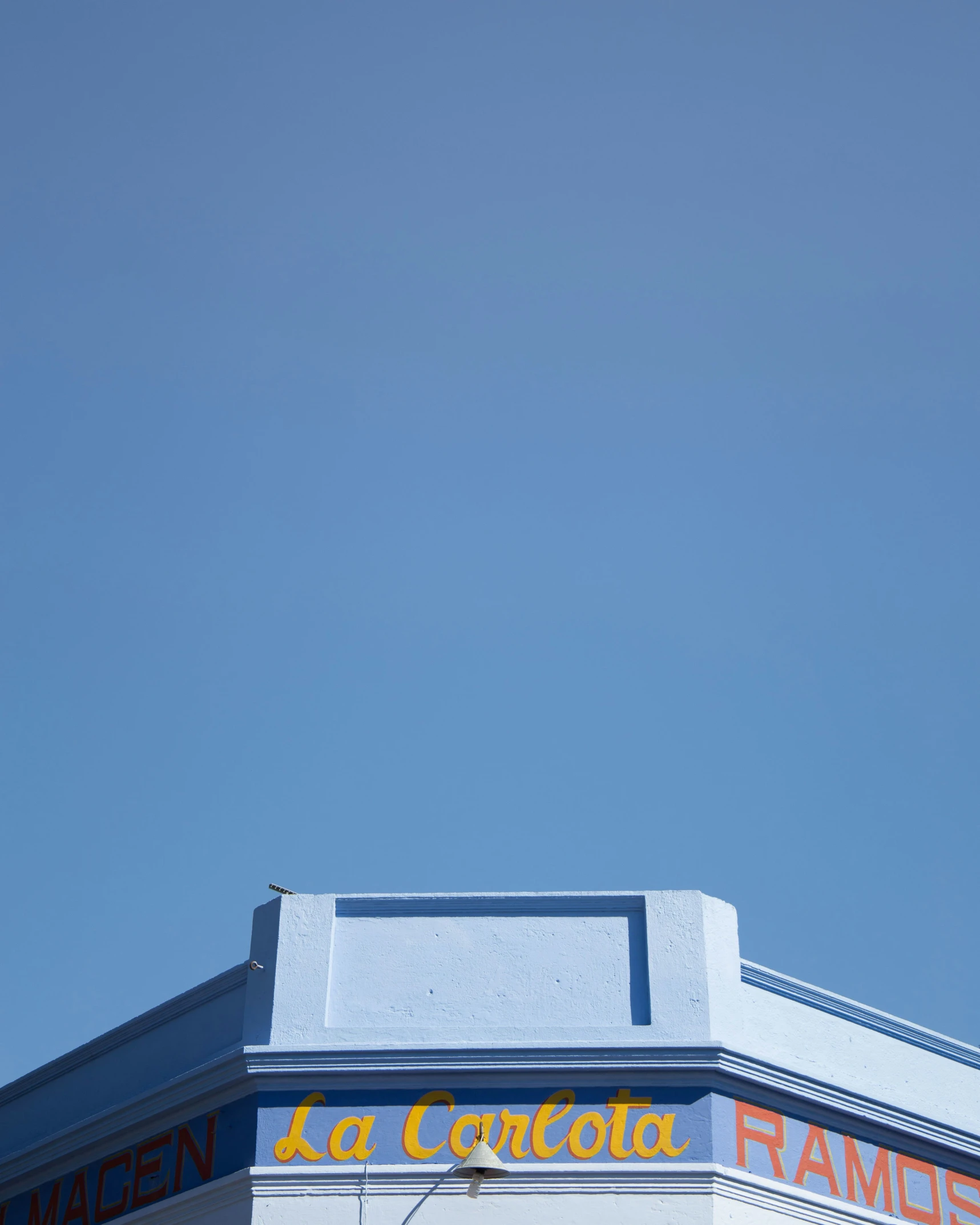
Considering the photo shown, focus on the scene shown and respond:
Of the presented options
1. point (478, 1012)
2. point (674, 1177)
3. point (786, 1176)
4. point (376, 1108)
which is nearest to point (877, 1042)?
point (786, 1176)

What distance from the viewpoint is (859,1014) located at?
14742mm

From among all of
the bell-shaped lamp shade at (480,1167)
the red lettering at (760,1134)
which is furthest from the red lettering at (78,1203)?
the red lettering at (760,1134)

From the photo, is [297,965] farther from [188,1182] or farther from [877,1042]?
[877,1042]

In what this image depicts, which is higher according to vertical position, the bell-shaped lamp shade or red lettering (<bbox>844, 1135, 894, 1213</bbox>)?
red lettering (<bbox>844, 1135, 894, 1213</bbox>)

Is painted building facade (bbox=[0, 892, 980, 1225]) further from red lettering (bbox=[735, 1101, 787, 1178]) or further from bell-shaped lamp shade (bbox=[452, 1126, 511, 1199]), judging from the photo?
bell-shaped lamp shade (bbox=[452, 1126, 511, 1199])

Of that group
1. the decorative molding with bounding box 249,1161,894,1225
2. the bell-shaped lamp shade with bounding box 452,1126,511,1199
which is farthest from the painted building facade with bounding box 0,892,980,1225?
the bell-shaped lamp shade with bounding box 452,1126,511,1199

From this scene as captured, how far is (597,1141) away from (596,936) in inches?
72.6

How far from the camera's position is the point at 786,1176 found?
13.3 metres

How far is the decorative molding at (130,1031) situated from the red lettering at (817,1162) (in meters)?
5.39

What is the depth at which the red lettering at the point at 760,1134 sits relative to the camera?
43.0ft

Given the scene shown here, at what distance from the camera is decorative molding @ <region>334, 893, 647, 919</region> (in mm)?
14031

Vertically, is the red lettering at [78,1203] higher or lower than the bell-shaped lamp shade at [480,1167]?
higher

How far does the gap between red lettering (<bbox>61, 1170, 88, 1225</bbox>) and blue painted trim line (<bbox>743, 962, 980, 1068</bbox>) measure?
687 centimetres

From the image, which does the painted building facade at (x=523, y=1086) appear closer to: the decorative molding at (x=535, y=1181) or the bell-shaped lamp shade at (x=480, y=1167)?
the decorative molding at (x=535, y=1181)
